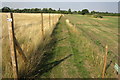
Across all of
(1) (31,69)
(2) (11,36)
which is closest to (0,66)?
(1) (31,69)

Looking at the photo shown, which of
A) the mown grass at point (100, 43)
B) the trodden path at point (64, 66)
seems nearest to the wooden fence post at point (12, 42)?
the trodden path at point (64, 66)

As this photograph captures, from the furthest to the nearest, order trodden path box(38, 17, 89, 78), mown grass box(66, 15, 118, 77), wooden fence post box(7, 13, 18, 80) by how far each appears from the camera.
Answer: mown grass box(66, 15, 118, 77), trodden path box(38, 17, 89, 78), wooden fence post box(7, 13, 18, 80)

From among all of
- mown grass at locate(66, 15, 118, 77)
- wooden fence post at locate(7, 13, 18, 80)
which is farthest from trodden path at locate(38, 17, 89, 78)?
wooden fence post at locate(7, 13, 18, 80)

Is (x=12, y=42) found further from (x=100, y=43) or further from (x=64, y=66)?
(x=100, y=43)

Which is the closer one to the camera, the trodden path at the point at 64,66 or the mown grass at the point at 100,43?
the trodden path at the point at 64,66

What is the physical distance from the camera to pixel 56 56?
6570 millimetres

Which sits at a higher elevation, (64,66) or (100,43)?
(100,43)

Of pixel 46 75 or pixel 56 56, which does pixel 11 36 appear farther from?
pixel 56 56

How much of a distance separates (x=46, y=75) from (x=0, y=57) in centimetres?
171

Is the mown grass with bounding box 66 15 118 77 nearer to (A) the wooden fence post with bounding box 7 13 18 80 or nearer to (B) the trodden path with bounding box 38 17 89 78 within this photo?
(B) the trodden path with bounding box 38 17 89 78

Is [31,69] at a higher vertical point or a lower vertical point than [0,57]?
lower

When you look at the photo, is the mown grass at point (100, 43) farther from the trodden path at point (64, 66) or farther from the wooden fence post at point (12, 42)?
the wooden fence post at point (12, 42)

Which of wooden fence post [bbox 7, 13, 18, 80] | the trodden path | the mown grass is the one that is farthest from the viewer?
the mown grass

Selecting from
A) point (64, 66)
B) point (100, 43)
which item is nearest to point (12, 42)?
point (64, 66)
